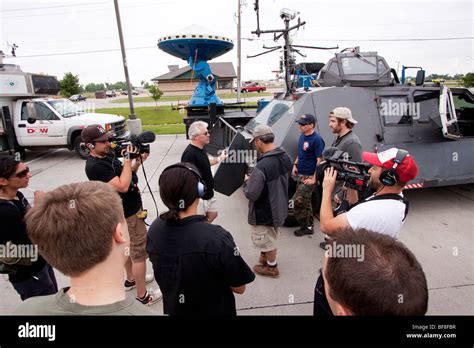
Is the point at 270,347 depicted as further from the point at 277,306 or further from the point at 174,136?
the point at 174,136

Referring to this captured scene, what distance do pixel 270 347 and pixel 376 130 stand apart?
464 cm

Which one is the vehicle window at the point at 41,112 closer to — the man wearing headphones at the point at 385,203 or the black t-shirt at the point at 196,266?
the black t-shirt at the point at 196,266

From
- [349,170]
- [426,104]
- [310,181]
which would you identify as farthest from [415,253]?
[426,104]

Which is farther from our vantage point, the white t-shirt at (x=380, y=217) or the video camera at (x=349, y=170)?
the video camera at (x=349, y=170)

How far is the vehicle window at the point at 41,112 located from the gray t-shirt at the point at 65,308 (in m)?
10.9

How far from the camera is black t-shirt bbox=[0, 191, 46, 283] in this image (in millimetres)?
2043

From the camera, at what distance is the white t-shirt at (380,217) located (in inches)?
77.7

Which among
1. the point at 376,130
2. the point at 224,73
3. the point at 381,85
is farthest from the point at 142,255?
the point at 224,73

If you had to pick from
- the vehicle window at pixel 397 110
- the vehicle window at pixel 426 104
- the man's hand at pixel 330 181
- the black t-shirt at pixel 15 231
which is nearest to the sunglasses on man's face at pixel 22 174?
the black t-shirt at pixel 15 231

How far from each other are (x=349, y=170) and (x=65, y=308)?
7.06ft

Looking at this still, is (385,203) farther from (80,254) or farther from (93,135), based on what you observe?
(93,135)

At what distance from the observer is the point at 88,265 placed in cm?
110

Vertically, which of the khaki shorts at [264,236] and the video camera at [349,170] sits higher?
the video camera at [349,170]

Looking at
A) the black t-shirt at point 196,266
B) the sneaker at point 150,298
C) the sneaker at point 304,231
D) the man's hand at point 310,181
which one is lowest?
the sneaker at point 304,231
